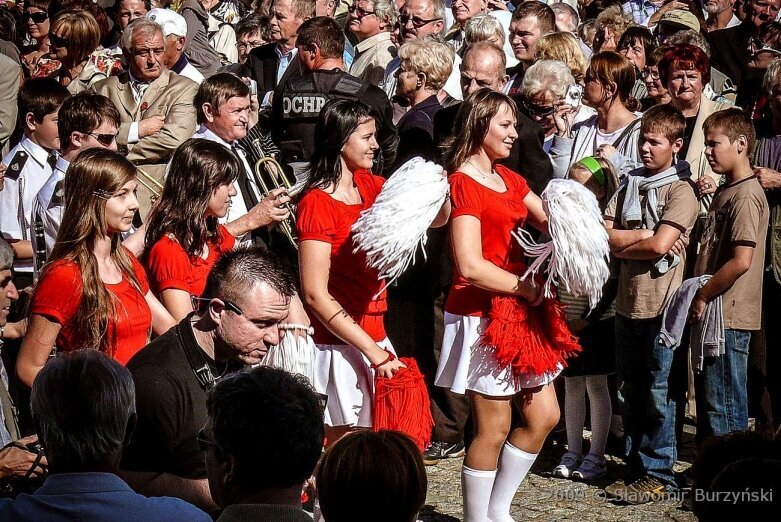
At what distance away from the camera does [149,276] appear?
4.96 m

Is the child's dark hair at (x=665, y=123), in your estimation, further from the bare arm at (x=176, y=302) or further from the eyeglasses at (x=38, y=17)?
the eyeglasses at (x=38, y=17)

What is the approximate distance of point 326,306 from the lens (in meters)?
4.96

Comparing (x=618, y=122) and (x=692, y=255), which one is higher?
(x=618, y=122)

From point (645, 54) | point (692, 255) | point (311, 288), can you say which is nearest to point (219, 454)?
point (311, 288)

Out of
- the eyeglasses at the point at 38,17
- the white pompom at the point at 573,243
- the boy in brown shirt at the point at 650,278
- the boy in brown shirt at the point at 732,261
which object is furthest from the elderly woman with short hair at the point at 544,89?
the eyeglasses at the point at 38,17

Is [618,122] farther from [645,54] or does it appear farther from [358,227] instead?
[358,227]

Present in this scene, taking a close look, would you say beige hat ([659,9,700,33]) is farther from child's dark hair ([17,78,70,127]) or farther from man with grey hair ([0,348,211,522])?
man with grey hair ([0,348,211,522])

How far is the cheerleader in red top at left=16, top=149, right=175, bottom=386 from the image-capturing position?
4.23 m

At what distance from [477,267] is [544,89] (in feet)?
7.19

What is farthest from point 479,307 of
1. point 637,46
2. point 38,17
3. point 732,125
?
point 38,17

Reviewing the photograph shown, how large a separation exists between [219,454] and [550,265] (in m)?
2.48

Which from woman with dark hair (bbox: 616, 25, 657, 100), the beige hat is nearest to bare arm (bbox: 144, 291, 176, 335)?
woman with dark hair (bbox: 616, 25, 657, 100)

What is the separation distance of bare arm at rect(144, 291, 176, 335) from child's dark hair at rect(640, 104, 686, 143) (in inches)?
108

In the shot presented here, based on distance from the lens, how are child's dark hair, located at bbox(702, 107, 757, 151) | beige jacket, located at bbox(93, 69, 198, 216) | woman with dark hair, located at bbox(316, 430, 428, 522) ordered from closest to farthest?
woman with dark hair, located at bbox(316, 430, 428, 522) → child's dark hair, located at bbox(702, 107, 757, 151) → beige jacket, located at bbox(93, 69, 198, 216)
